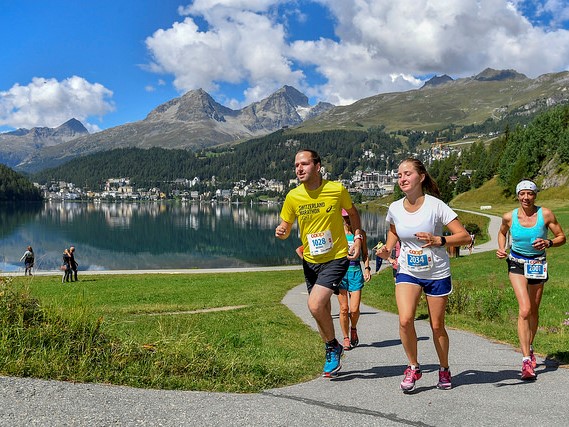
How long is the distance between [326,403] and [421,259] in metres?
1.85

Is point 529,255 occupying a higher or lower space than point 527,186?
lower

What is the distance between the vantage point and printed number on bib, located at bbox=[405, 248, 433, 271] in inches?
219

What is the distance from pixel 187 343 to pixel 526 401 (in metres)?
4.03

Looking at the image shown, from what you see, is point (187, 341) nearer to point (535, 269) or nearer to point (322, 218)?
point (322, 218)

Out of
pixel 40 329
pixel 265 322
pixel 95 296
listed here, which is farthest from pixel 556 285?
pixel 95 296

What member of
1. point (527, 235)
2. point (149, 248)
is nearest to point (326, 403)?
point (527, 235)

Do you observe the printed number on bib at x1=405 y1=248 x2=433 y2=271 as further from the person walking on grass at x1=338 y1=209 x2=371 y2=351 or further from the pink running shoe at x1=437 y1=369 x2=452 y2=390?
the person walking on grass at x1=338 y1=209 x2=371 y2=351

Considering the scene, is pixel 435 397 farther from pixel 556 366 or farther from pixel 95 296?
pixel 95 296

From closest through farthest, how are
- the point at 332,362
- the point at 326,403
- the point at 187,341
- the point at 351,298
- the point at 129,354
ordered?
the point at 326,403 < the point at 129,354 < the point at 332,362 < the point at 187,341 < the point at 351,298

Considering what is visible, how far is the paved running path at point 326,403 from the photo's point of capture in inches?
171

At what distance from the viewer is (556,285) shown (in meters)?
15.5

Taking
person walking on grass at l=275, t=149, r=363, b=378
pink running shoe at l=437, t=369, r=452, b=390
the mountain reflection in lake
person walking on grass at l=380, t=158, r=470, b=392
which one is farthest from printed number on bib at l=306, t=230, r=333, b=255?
the mountain reflection in lake

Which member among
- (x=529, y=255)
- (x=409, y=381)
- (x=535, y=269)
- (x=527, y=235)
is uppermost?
(x=527, y=235)

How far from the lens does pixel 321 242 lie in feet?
20.1
